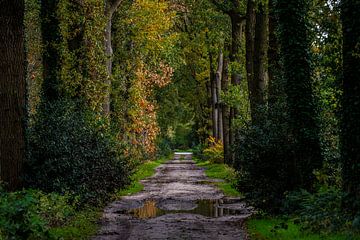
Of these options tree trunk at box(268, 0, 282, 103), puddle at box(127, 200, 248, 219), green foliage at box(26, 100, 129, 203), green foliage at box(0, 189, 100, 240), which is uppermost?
tree trunk at box(268, 0, 282, 103)

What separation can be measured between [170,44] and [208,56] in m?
9.68

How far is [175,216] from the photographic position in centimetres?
1630

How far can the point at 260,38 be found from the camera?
2278 centimetres

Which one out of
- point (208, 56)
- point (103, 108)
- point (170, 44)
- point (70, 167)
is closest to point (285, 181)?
point (70, 167)

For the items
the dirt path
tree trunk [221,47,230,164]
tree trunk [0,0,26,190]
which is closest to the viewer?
the dirt path

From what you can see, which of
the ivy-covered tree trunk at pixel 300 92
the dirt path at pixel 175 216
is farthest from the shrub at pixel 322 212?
the dirt path at pixel 175 216

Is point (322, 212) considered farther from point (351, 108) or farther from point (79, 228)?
point (79, 228)

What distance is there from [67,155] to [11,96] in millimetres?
2437

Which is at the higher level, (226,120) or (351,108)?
(226,120)

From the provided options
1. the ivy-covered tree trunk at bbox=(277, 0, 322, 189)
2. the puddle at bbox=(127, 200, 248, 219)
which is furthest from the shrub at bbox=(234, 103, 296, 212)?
the puddle at bbox=(127, 200, 248, 219)

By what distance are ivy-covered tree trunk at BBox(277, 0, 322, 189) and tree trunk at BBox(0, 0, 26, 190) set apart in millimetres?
7672

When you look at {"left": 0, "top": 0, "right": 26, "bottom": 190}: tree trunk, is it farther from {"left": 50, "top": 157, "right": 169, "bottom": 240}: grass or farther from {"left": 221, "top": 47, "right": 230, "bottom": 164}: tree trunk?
{"left": 221, "top": 47, "right": 230, "bottom": 164}: tree trunk

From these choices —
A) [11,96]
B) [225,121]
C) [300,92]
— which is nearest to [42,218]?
[11,96]

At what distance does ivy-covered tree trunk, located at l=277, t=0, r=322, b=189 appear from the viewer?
49.6ft
